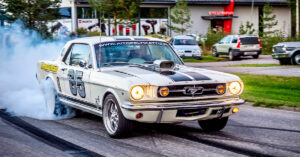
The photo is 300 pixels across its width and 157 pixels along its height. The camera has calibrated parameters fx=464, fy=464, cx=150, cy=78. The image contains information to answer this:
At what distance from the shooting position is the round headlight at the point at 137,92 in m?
6.29

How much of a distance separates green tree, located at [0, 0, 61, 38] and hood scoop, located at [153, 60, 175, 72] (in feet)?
54.6

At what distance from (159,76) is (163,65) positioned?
0.69 meters

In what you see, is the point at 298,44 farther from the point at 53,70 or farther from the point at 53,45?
the point at 53,70

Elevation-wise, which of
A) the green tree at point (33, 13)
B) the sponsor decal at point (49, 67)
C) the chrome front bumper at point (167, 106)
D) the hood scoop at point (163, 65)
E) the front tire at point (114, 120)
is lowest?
the front tire at point (114, 120)

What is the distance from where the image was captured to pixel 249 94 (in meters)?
12.6

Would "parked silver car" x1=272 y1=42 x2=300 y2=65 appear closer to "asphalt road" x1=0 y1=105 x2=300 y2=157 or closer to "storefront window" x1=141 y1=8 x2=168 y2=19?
"asphalt road" x1=0 y1=105 x2=300 y2=157

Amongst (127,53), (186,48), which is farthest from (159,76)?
(186,48)

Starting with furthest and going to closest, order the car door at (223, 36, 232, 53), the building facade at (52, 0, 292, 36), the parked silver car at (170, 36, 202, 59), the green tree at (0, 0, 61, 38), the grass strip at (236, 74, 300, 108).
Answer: the building facade at (52, 0, 292, 36) < the car door at (223, 36, 232, 53) < the parked silver car at (170, 36, 202, 59) < the green tree at (0, 0, 61, 38) < the grass strip at (236, 74, 300, 108)

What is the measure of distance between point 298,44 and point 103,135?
707 inches

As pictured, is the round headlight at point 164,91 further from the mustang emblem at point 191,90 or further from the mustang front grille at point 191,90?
the mustang emblem at point 191,90

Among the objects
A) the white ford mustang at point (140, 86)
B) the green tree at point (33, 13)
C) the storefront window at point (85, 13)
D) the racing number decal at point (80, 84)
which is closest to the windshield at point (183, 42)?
the green tree at point (33, 13)

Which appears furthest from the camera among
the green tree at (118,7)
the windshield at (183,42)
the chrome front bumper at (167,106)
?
the green tree at (118,7)

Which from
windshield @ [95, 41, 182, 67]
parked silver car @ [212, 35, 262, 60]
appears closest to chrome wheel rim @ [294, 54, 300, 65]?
parked silver car @ [212, 35, 262, 60]

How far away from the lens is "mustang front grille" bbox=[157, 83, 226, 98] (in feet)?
20.9
